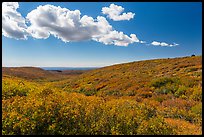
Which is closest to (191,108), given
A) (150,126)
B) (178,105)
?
(178,105)

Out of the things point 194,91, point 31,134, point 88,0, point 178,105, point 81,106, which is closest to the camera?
point 88,0

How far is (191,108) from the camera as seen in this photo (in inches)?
491

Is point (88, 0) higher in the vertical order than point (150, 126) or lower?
higher

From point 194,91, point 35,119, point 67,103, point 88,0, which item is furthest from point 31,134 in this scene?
point 194,91

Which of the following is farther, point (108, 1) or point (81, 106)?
point (81, 106)

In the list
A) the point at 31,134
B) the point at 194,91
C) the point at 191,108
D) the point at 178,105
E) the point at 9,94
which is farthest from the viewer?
the point at 194,91

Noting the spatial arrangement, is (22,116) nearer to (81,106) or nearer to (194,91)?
(81,106)

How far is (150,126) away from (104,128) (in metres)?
1.30

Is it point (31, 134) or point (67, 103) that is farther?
point (67, 103)

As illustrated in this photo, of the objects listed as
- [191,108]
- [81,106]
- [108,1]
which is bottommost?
[191,108]

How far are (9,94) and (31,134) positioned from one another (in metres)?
3.91

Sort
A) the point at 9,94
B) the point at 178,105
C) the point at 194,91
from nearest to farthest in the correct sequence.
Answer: the point at 9,94
the point at 178,105
the point at 194,91

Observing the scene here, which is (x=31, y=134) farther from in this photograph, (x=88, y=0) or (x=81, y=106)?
(x=88, y=0)

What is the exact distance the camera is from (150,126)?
7.20 meters
